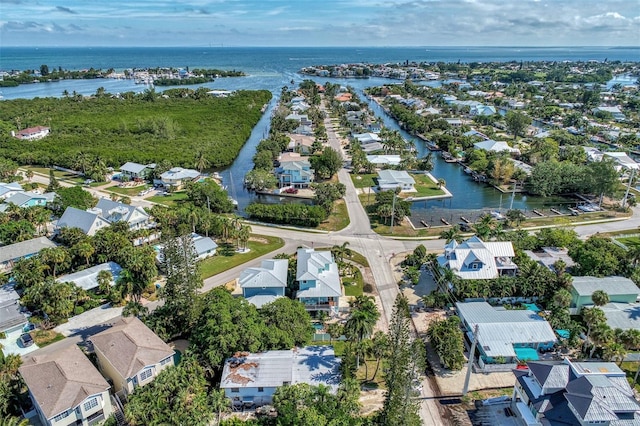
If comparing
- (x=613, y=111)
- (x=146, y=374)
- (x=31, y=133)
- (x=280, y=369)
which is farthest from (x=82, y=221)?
(x=613, y=111)

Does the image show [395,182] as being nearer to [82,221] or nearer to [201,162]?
[201,162]

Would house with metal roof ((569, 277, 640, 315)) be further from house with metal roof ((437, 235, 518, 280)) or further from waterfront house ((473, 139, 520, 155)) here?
Result: waterfront house ((473, 139, 520, 155))

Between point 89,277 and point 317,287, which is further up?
point 317,287

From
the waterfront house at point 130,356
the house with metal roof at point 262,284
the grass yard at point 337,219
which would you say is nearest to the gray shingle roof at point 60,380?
the waterfront house at point 130,356

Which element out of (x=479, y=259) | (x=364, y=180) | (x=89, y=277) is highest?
(x=479, y=259)

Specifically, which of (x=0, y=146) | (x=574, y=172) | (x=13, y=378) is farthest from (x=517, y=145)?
(x=0, y=146)

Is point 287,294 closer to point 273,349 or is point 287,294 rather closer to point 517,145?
point 273,349

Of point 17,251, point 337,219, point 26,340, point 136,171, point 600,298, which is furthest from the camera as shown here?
point 136,171
